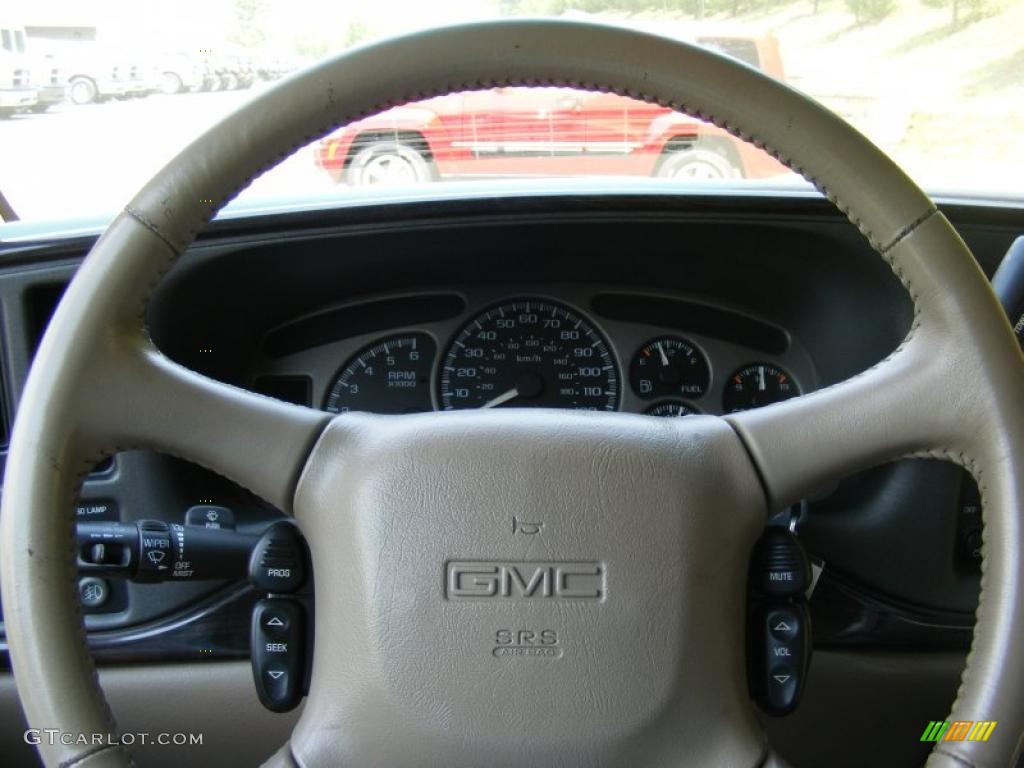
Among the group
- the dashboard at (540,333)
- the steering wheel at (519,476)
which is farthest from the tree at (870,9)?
the steering wheel at (519,476)

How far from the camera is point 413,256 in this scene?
6.20 ft

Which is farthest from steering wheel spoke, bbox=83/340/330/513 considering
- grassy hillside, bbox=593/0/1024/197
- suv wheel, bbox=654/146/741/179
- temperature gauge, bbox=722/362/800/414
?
grassy hillside, bbox=593/0/1024/197

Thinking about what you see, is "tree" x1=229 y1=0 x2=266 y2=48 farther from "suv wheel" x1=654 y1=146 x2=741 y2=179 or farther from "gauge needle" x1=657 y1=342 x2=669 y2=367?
"gauge needle" x1=657 y1=342 x2=669 y2=367

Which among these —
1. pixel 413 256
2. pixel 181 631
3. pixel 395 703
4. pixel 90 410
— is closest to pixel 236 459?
pixel 90 410

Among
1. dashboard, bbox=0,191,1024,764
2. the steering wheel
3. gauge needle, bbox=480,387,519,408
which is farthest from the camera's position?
gauge needle, bbox=480,387,519,408

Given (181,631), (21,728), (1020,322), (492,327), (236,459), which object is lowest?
(21,728)

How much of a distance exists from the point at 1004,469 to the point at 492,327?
3.71 ft

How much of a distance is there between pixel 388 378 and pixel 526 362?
0.84 feet

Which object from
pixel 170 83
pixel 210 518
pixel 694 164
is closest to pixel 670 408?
pixel 694 164

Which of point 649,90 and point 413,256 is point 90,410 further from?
point 413,256

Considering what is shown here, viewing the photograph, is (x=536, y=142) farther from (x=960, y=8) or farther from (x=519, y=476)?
(x=519, y=476)

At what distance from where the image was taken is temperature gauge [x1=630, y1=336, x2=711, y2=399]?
201 centimetres

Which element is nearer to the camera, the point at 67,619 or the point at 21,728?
the point at 67,619

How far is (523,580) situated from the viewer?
1080 mm
